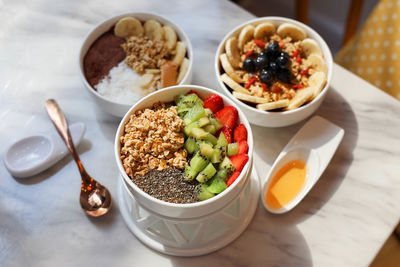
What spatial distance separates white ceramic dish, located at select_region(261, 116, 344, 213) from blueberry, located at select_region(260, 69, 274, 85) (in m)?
0.18

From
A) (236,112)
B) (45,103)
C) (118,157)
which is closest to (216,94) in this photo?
(236,112)

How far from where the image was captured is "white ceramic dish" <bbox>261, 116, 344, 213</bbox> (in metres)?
1.11

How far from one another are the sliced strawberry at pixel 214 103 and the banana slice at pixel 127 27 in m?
0.44

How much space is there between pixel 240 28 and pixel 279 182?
1.67ft

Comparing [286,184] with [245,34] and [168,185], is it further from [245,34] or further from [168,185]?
[245,34]

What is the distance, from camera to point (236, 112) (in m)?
1.00

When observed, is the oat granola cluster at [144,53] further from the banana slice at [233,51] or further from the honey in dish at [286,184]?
the honey in dish at [286,184]

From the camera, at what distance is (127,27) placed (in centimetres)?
130

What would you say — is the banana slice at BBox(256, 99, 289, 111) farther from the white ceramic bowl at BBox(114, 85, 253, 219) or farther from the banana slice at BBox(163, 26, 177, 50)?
the banana slice at BBox(163, 26, 177, 50)

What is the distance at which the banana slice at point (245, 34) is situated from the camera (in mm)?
1244

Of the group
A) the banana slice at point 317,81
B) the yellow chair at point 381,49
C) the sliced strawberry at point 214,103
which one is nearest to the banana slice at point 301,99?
the banana slice at point 317,81

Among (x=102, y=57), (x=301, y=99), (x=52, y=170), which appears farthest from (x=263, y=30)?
(x=52, y=170)

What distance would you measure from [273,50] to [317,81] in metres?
0.16

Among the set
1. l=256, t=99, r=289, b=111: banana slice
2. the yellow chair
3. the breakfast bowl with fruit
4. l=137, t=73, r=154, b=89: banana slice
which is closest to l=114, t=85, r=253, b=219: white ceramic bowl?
the breakfast bowl with fruit
